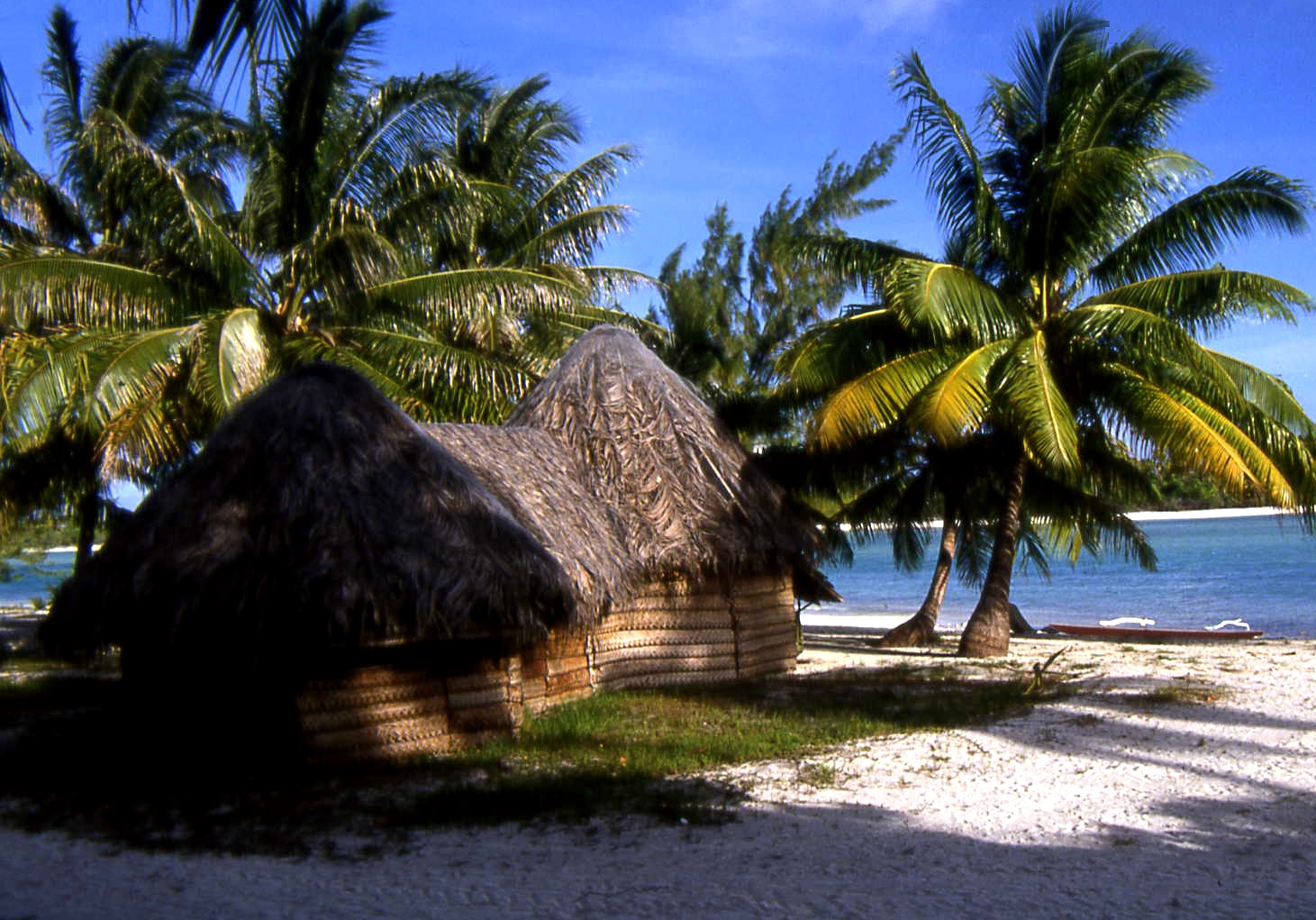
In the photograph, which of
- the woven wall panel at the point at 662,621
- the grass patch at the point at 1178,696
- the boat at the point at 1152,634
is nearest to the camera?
the grass patch at the point at 1178,696

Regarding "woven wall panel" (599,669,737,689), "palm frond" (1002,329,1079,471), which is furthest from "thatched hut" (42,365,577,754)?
"palm frond" (1002,329,1079,471)

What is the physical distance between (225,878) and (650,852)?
2020 millimetres

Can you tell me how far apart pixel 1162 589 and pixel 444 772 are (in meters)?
38.4

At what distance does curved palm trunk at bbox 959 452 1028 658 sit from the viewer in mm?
14734

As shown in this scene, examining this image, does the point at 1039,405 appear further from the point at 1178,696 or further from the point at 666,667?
the point at 666,667

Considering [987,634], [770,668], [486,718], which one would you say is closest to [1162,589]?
[987,634]

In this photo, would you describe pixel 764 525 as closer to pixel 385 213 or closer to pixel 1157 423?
pixel 1157 423

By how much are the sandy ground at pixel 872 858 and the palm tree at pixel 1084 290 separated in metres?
4.73

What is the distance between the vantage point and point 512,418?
13.6 metres

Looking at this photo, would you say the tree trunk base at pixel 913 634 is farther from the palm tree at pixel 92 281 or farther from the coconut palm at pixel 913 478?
the palm tree at pixel 92 281

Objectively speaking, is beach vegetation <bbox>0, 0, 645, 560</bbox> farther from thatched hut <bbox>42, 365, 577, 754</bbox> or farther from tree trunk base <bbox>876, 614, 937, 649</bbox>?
tree trunk base <bbox>876, 614, 937, 649</bbox>

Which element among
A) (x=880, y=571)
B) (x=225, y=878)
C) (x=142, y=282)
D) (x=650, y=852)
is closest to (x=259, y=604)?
(x=225, y=878)

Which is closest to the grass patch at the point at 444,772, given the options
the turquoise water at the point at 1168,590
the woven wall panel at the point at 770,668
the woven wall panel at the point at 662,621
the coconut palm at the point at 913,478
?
the woven wall panel at the point at 662,621

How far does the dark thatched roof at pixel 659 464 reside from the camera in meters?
11.5
